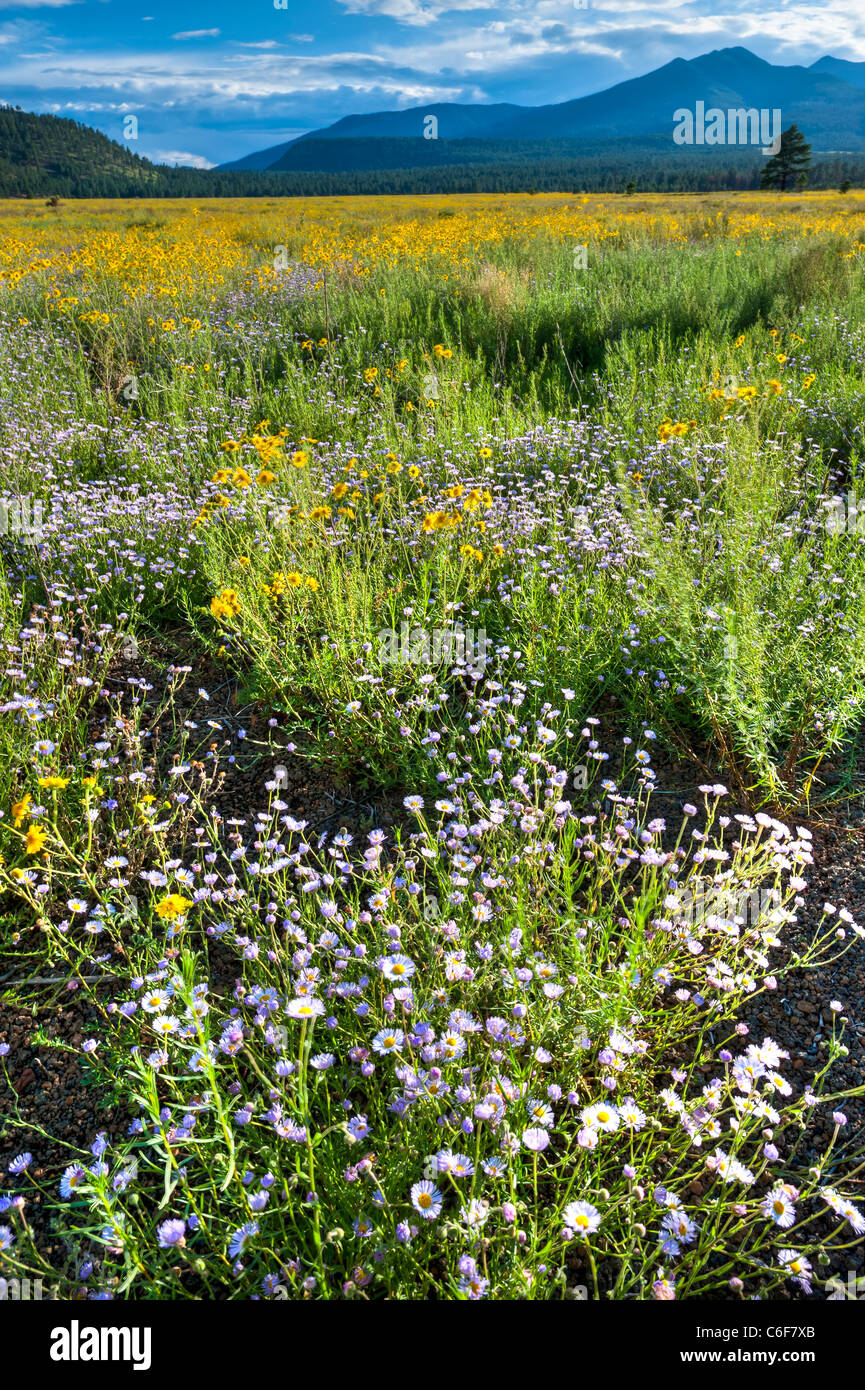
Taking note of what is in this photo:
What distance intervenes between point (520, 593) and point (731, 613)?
3.39 ft

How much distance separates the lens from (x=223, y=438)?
18.4 ft

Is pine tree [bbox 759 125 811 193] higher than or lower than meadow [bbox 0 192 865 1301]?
higher

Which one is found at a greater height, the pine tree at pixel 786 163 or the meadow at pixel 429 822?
the pine tree at pixel 786 163

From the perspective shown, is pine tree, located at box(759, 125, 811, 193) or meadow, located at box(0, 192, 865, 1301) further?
pine tree, located at box(759, 125, 811, 193)

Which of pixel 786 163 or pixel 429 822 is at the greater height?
pixel 786 163

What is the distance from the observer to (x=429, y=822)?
2.70 meters

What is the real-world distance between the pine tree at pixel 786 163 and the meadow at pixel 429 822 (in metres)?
54.6

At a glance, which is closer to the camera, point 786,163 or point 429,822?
point 429,822

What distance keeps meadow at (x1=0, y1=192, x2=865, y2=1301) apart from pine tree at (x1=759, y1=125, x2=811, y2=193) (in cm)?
5456

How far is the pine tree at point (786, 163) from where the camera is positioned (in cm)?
4666

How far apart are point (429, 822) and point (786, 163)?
62079 millimetres

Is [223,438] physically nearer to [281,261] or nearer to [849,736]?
[849,736]

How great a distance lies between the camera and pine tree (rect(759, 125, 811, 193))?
46.7 metres

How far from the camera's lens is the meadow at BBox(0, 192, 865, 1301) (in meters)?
1.52
